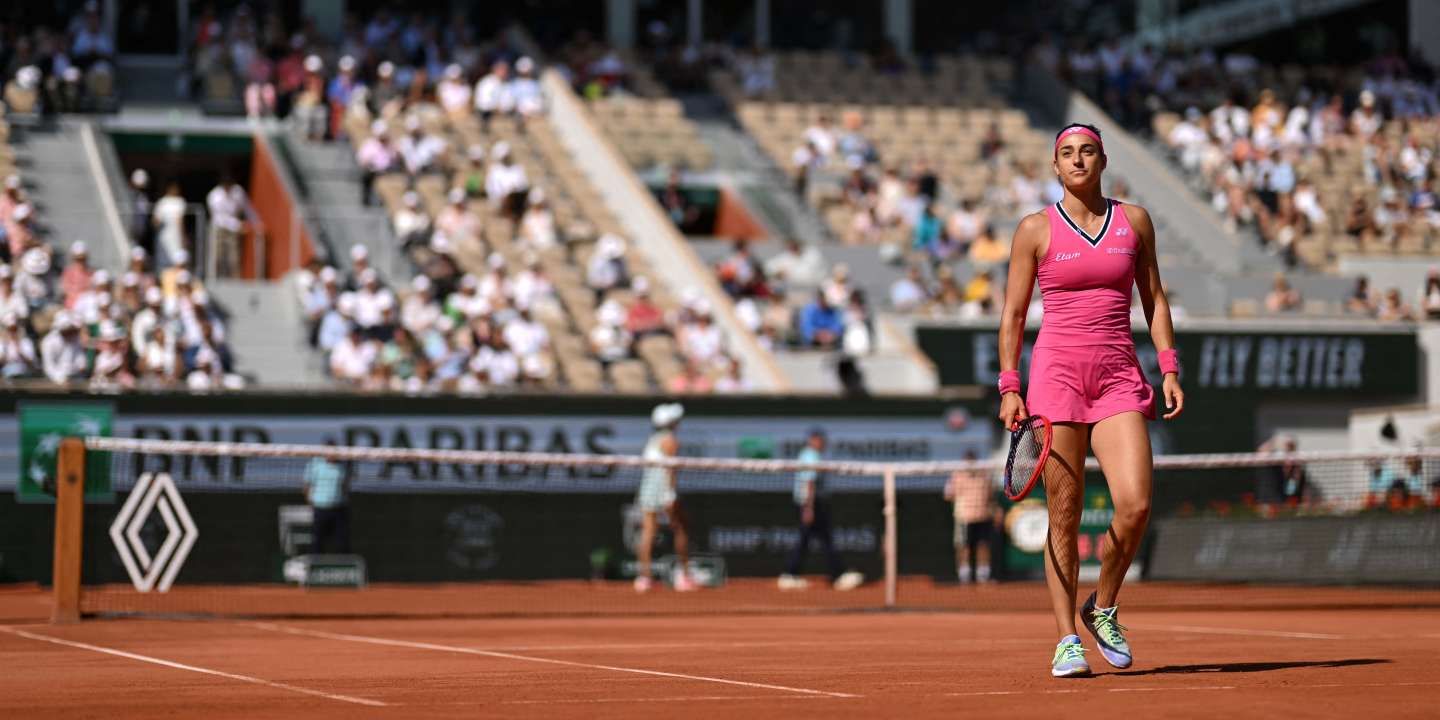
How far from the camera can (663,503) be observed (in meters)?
22.2

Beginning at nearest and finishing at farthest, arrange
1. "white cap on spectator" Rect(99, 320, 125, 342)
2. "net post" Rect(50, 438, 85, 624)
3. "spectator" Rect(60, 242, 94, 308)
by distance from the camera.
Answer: "net post" Rect(50, 438, 85, 624) < "white cap on spectator" Rect(99, 320, 125, 342) < "spectator" Rect(60, 242, 94, 308)

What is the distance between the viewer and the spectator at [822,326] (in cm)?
2864

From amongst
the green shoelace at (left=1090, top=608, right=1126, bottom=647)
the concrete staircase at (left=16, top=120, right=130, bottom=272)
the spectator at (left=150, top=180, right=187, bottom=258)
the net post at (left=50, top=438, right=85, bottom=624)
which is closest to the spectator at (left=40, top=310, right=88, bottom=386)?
the concrete staircase at (left=16, top=120, right=130, bottom=272)

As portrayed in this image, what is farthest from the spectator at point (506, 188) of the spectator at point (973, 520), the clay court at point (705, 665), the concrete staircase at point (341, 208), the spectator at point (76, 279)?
the clay court at point (705, 665)

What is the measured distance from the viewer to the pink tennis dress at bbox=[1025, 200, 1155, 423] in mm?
9031

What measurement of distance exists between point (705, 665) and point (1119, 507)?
8.23ft

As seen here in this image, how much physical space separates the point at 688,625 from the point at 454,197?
50.9ft

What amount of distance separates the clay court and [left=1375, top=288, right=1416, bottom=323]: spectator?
1562cm

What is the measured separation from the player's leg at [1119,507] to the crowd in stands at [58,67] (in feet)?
86.8

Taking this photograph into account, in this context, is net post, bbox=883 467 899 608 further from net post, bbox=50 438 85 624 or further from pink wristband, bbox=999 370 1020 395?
pink wristband, bbox=999 370 1020 395

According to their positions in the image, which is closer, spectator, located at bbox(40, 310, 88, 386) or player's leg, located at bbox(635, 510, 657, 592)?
player's leg, located at bbox(635, 510, 657, 592)

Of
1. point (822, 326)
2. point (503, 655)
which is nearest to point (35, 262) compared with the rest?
point (822, 326)

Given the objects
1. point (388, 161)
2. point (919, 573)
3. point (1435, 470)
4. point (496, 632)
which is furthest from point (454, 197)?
point (496, 632)

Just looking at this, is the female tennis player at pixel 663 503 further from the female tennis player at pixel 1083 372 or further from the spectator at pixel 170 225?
the female tennis player at pixel 1083 372
